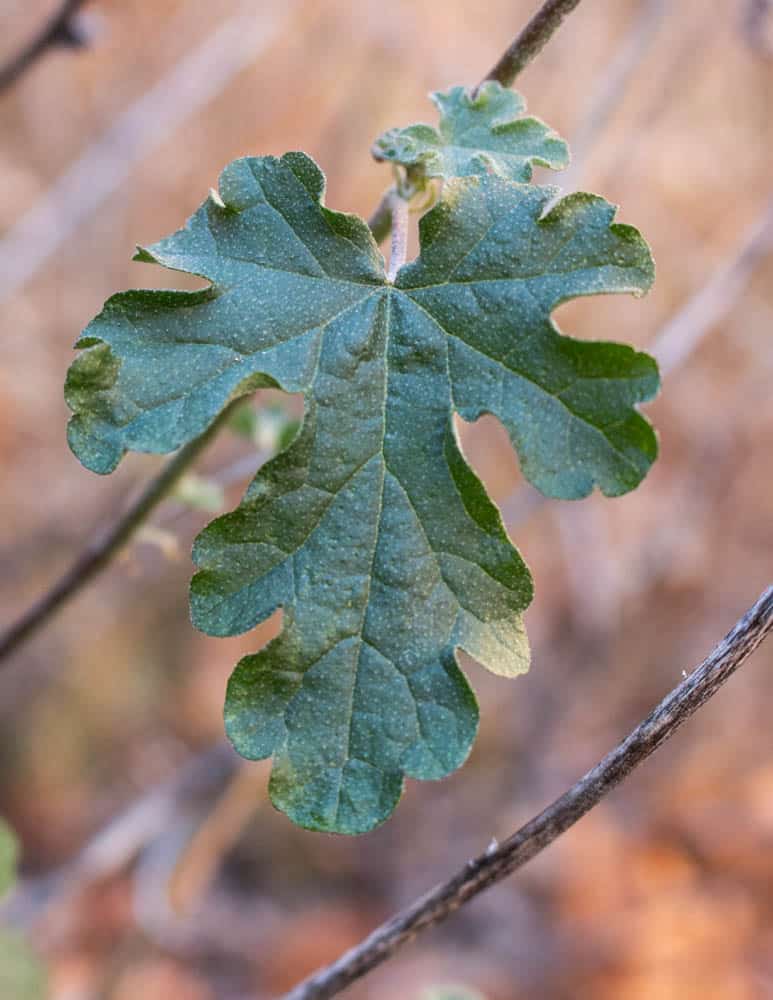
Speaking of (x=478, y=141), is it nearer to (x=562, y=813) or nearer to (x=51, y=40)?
(x=562, y=813)

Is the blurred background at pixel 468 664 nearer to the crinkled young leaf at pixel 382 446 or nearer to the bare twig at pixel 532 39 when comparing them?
the bare twig at pixel 532 39

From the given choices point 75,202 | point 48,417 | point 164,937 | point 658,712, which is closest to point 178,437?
point 658,712

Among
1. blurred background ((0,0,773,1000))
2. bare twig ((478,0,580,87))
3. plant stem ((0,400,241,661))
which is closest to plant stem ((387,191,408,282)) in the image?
bare twig ((478,0,580,87))

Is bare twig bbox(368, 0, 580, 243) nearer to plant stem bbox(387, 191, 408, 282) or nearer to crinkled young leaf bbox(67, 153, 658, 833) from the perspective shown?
plant stem bbox(387, 191, 408, 282)

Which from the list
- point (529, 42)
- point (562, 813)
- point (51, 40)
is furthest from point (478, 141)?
point (51, 40)

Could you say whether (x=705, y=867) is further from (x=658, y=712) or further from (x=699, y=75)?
(x=658, y=712)

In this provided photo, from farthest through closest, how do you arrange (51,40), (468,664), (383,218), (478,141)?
(468,664)
(51,40)
(383,218)
(478,141)
